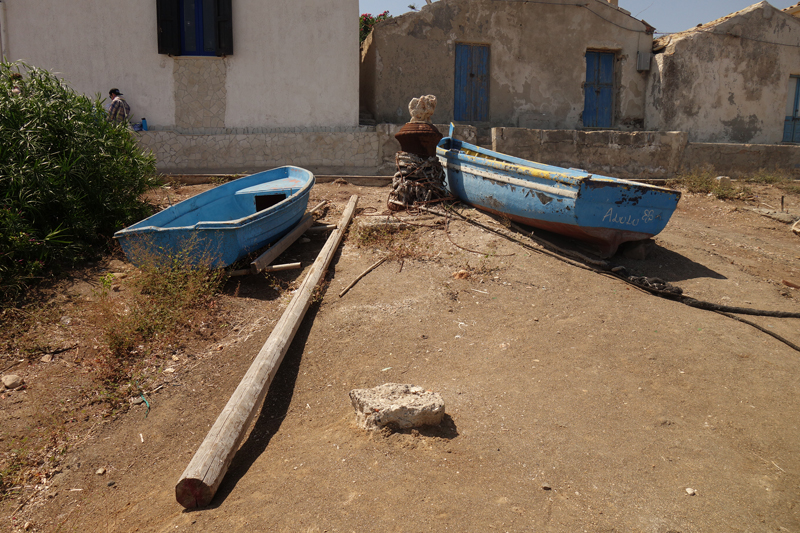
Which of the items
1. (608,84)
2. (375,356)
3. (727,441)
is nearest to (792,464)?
(727,441)

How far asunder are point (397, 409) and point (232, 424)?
3.14 ft

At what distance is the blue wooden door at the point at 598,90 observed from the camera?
12.2 metres

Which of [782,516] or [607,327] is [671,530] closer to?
[782,516]

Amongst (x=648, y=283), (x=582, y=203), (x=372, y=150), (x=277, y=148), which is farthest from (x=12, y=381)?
(x=372, y=150)

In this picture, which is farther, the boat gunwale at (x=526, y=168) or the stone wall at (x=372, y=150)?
the stone wall at (x=372, y=150)

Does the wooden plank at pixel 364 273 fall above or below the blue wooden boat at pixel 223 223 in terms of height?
below

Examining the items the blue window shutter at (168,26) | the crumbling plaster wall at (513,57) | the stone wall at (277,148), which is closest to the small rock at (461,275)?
the stone wall at (277,148)

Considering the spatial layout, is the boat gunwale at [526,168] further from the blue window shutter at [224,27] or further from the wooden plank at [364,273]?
the blue window shutter at [224,27]

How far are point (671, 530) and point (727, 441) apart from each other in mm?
968

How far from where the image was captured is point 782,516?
2396 mm

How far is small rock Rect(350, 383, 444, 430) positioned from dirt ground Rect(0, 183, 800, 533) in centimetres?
7

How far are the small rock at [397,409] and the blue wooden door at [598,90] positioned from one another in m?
11.1

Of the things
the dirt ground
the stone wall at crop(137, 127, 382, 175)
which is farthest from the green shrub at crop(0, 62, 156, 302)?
the stone wall at crop(137, 127, 382, 175)

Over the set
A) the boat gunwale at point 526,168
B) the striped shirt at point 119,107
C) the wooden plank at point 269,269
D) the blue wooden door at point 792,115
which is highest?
the blue wooden door at point 792,115
